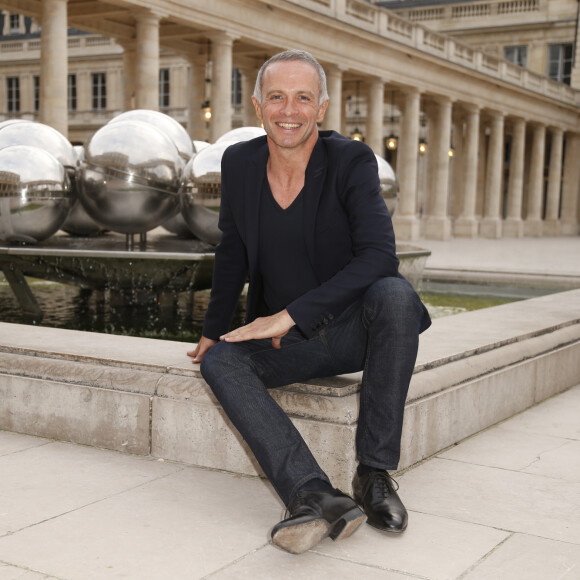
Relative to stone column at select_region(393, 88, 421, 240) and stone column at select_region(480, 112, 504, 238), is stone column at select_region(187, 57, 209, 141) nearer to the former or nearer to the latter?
stone column at select_region(393, 88, 421, 240)

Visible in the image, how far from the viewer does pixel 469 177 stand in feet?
140

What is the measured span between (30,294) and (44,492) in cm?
487

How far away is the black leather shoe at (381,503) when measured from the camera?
330cm

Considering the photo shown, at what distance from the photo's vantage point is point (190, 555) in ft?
10.1

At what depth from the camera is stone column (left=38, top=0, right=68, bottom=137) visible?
22344mm

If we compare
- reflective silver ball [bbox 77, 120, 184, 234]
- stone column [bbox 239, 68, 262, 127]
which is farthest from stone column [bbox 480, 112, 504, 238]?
reflective silver ball [bbox 77, 120, 184, 234]

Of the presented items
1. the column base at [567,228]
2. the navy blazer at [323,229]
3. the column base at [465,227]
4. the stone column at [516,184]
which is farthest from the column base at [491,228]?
the navy blazer at [323,229]

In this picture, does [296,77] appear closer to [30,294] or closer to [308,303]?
[308,303]

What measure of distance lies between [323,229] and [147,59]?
22.6 metres

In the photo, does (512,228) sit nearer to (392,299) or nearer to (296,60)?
(296,60)

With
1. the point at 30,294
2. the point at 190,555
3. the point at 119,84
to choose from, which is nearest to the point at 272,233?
the point at 190,555

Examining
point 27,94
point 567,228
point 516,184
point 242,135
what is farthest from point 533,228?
point 242,135

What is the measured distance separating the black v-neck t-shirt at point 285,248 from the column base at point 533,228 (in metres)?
47.4

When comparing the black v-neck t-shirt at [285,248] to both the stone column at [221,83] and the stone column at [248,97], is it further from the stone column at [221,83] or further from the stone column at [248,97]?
the stone column at [248,97]
